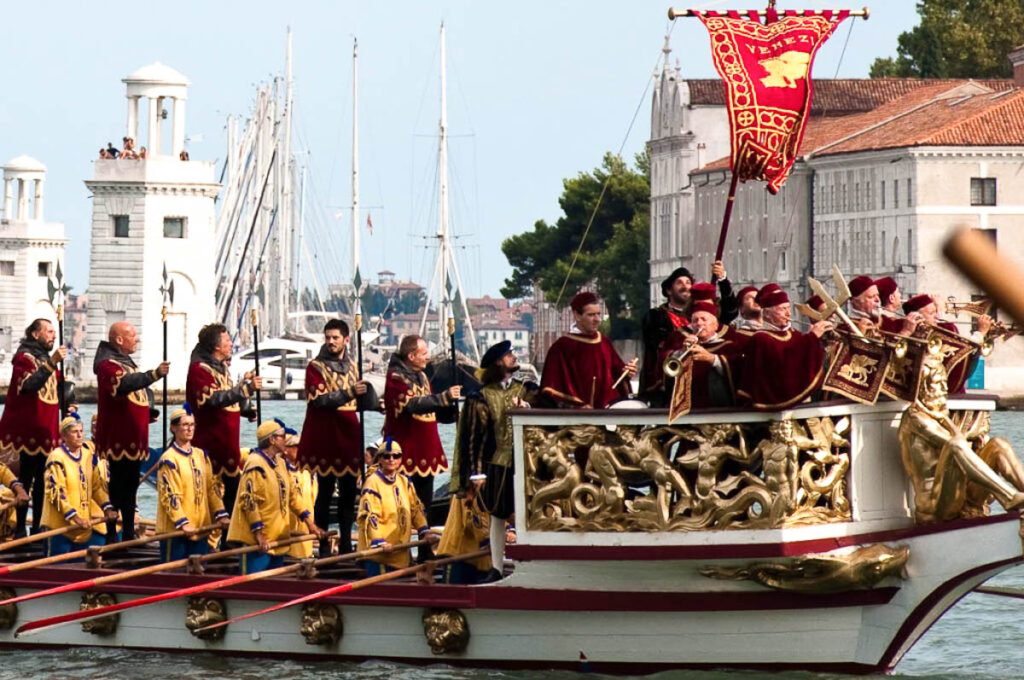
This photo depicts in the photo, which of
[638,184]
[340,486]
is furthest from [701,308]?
[638,184]

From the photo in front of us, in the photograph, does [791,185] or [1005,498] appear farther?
[791,185]

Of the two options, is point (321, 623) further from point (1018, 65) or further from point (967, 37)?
point (967, 37)

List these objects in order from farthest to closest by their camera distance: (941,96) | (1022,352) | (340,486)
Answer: (941,96), (1022,352), (340,486)

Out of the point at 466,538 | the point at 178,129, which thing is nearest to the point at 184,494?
the point at 466,538

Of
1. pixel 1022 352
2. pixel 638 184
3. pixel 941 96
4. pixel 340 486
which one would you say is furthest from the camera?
pixel 638 184

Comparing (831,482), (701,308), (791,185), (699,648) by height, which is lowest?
(699,648)

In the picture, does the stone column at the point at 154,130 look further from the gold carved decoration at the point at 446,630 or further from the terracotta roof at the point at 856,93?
the gold carved decoration at the point at 446,630

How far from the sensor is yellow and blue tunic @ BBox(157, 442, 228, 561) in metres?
17.8

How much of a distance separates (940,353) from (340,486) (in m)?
4.67

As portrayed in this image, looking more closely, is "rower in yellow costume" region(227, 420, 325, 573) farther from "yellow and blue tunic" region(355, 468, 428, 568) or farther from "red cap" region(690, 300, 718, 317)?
"red cap" region(690, 300, 718, 317)

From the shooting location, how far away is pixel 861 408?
15.1 metres

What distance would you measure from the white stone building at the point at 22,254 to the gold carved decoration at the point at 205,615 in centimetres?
9803

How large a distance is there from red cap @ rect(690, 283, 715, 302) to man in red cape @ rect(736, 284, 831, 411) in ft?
2.37

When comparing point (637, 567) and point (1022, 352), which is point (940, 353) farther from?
point (1022, 352)
